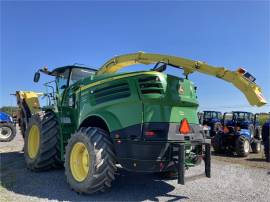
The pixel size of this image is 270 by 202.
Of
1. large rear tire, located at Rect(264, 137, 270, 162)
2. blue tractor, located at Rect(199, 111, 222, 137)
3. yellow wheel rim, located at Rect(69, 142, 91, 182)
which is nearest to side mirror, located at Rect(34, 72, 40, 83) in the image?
yellow wheel rim, located at Rect(69, 142, 91, 182)

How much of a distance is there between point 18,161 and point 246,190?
21.4 ft

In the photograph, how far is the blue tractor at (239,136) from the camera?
14.7 m

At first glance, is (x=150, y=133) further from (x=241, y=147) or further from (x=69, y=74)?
(x=241, y=147)

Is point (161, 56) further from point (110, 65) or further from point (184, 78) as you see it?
point (110, 65)

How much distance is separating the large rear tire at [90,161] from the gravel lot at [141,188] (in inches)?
9.8

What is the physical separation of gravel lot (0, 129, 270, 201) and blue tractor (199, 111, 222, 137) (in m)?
10.4

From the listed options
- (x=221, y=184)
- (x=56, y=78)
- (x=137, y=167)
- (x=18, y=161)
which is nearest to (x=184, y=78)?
(x=137, y=167)

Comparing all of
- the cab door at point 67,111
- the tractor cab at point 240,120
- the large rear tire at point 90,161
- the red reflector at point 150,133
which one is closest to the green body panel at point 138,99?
the red reflector at point 150,133

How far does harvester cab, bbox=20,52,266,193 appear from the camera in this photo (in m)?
6.43

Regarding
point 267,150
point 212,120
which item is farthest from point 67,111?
point 212,120

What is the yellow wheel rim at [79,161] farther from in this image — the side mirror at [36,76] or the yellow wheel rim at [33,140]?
the side mirror at [36,76]

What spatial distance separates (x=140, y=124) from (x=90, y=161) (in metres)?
1.21

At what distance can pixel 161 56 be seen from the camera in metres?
7.95

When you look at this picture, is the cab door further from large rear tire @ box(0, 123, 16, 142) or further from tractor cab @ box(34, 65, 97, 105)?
large rear tire @ box(0, 123, 16, 142)
